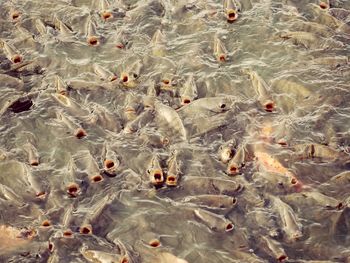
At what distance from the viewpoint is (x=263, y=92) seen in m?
6.82

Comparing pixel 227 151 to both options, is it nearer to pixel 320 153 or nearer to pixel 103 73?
pixel 320 153

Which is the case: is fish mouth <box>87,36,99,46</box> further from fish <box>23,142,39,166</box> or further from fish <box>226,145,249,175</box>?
fish <box>226,145,249,175</box>

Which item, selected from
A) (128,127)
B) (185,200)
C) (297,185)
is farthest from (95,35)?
(297,185)

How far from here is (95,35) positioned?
7957 mm

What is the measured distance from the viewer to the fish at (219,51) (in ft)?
24.2

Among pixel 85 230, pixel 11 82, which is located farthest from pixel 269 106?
pixel 11 82

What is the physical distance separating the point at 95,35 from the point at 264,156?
329 cm

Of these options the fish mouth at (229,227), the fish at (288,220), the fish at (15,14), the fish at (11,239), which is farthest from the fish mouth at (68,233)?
the fish at (15,14)

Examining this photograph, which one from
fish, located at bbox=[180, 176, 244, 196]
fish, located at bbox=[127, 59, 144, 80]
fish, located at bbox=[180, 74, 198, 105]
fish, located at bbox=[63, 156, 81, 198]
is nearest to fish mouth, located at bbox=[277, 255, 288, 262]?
fish, located at bbox=[180, 176, 244, 196]

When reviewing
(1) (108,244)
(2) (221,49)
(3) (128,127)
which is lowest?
(1) (108,244)

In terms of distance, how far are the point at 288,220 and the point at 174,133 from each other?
1.80 m

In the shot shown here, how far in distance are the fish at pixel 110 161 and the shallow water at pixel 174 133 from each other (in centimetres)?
2

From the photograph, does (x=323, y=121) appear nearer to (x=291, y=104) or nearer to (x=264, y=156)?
(x=291, y=104)

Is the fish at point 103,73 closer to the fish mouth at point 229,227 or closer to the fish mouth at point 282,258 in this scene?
the fish mouth at point 229,227
